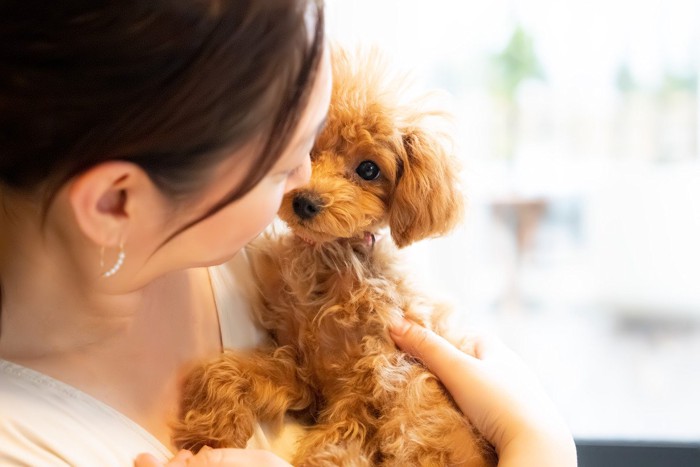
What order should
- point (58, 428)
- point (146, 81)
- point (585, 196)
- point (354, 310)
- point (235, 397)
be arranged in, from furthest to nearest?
point (585, 196) < point (354, 310) < point (235, 397) < point (58, 428) < point (146, 81)

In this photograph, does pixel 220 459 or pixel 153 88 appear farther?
pixel 220 459

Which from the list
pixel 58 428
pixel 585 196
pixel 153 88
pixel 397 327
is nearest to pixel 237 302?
pixel 397 327

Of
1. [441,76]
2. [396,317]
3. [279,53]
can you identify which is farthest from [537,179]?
[279,53]

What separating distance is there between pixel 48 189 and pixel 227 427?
47 centimetres

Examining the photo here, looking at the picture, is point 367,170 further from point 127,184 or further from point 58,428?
point 58,428

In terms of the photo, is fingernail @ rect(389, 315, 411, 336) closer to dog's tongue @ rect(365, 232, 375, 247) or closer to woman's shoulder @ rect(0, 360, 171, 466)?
dog's tongue @ rect(365, 232, 375, 247)

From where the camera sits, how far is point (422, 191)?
127cm

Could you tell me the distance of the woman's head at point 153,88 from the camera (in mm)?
824

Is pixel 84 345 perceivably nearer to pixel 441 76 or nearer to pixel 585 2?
pixel 441 76

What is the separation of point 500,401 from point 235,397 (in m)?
0.44

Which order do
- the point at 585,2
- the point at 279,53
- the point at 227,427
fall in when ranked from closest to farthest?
the point at 279,53, the point at 227,427, the point at 585,2

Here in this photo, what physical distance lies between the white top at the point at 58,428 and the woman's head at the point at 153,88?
0.23 metres

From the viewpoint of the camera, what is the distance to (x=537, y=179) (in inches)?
133

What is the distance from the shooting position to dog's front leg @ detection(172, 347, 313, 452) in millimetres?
1155
